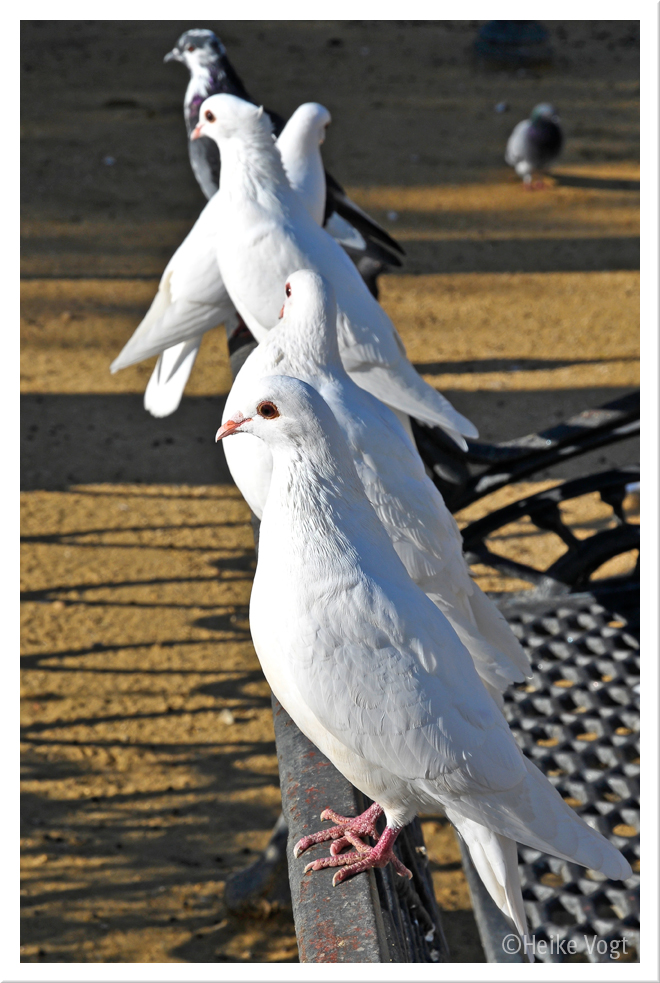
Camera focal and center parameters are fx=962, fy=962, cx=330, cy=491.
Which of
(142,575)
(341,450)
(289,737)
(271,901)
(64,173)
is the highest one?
(64,173)

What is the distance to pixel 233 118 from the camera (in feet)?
8.61

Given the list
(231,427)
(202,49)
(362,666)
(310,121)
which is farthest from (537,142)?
(362,666)

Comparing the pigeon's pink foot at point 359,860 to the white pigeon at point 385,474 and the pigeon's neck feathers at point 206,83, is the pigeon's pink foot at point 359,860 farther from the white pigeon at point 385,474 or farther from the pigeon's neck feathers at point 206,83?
the pigeon's neck feathers at point 206,83

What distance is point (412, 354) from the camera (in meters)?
5.68

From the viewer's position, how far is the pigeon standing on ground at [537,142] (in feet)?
23.6

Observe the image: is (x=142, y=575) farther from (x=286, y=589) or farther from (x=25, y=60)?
(x=25, y=60)

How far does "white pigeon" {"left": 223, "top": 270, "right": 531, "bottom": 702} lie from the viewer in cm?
175

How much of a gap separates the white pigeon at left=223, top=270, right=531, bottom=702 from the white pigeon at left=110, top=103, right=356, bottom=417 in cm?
79

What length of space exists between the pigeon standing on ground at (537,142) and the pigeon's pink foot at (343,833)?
661cm

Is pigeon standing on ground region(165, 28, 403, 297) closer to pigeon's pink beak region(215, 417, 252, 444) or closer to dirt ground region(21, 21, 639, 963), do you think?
dirt ground region(21, 21, 639, 963)

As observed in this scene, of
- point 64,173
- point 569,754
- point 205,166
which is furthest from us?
point 64,173

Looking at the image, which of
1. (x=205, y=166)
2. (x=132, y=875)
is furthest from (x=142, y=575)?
(x=205, y=166)

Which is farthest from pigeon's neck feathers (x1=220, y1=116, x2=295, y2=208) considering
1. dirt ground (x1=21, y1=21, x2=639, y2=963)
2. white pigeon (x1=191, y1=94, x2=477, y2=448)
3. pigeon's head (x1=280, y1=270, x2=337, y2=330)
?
dirt ground (x1=21, y1=21, x2=639, y2=963)

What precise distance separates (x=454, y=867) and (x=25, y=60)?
328 inches
